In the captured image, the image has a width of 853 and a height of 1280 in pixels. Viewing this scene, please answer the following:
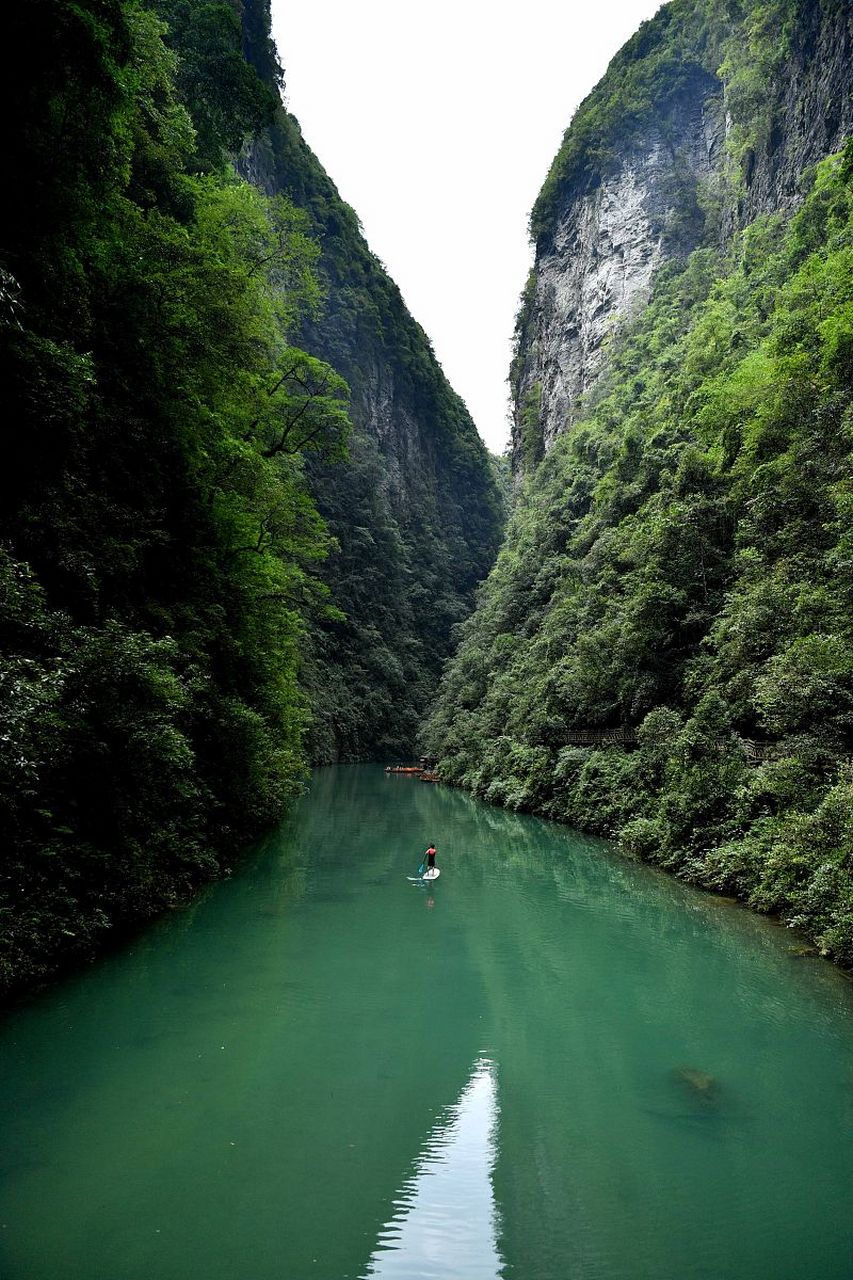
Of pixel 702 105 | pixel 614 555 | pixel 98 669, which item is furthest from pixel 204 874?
pixel 702 105

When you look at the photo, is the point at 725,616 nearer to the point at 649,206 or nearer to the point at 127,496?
the point at 127,496

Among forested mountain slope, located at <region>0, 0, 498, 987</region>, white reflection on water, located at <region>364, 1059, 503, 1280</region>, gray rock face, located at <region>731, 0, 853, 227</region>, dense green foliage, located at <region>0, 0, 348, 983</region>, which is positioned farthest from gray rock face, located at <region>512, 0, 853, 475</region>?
white reflection on water, located at <region>364, 1059, 503, 1280</region>

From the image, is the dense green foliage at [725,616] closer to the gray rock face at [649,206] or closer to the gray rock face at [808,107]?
the gray rock face at [808,107]

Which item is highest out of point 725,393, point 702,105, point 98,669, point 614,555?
point 702,105

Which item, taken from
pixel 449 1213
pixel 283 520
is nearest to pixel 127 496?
pixel 283 520

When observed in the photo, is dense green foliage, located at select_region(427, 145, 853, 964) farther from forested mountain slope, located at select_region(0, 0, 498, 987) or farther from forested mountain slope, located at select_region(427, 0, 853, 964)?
forested mountain slope, located at select_region(0, 0, 498, 987)

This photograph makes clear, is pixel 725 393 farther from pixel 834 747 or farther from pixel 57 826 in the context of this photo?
pixel 57 826
